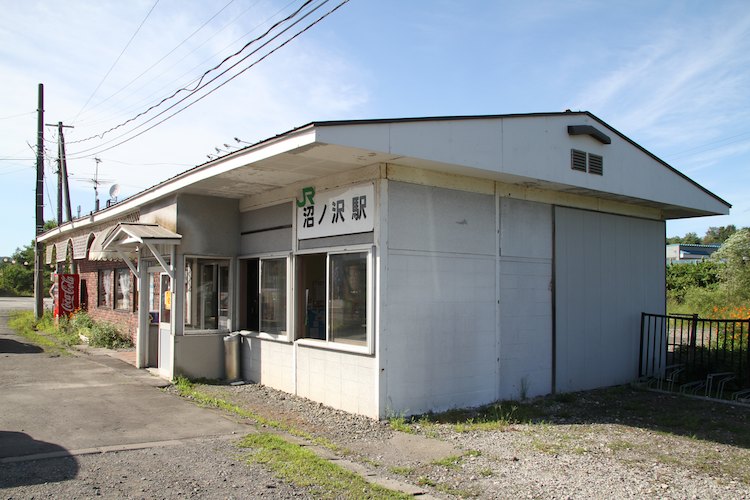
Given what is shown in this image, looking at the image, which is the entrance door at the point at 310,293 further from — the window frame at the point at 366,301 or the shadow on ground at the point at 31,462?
the shadow on ground at the point at 31,462

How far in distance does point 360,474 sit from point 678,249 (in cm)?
6044

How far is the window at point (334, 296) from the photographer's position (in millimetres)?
8303

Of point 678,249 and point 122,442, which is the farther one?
point 678,249

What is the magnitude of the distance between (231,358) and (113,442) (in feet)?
14.2

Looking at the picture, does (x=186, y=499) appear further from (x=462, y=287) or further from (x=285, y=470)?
(x=462, y=287)

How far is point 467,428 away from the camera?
7.58 m

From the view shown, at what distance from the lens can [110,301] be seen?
17859 mm

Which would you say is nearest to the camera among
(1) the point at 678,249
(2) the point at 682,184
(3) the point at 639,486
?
(3) the point at 639,486

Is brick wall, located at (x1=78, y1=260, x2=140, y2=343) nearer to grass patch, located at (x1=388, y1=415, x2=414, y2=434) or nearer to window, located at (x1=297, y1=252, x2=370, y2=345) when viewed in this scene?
window, located at (x1=297, y1=252, x2=370, y2=345)

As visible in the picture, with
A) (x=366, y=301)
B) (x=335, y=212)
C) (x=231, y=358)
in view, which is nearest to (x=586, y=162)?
(x=335, y=212)

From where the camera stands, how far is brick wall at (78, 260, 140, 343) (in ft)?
52.2

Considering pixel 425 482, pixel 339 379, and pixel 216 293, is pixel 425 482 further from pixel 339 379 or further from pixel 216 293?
pixel 216 293

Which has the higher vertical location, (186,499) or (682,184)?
(682,184)

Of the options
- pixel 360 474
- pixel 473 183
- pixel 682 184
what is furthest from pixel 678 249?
pixel 360 474
